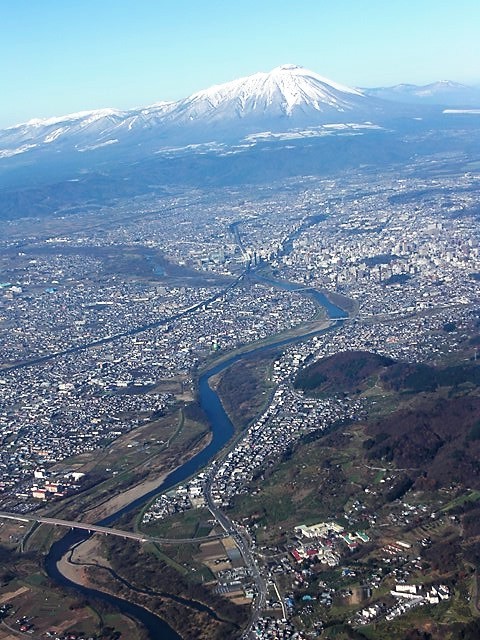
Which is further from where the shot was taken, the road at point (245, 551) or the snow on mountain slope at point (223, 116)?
the snow on mountain slope at point (223, 116)

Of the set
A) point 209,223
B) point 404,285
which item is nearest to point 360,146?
point 209,223

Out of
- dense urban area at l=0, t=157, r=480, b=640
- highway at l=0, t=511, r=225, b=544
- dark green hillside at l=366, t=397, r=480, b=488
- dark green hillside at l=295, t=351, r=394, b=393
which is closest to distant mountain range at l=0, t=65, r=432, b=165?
dense urban area at l=0, t=157, r=480, b=640

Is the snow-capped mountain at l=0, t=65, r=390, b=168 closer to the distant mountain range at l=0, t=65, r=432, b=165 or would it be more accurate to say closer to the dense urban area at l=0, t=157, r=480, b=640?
the distant mountain range at l=0, t=65, r=432, b=165

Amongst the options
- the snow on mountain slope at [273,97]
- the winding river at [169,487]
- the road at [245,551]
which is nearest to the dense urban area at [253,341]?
the road at [245,551]

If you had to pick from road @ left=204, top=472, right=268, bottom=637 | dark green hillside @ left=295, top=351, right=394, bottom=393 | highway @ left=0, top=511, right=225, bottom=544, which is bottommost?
road @ left=204, top=472, right=268, bottom=637

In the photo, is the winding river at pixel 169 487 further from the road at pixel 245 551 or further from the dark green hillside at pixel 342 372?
the dark green hillside at pixel 342 372

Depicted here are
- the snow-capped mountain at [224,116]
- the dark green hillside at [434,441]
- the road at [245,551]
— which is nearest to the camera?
the road at [245,551]
